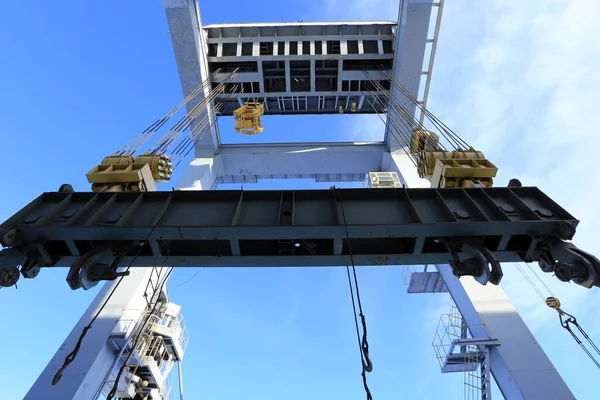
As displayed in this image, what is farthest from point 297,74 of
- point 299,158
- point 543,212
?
point 543,212

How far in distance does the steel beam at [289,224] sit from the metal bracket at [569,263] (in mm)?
158

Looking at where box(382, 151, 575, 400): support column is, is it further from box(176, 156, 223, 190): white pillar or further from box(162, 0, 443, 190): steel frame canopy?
box(176, 156, 223, 190): white pillar

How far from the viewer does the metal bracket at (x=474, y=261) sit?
4.95 m

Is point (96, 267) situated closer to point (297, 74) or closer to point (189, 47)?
point (189, 47)

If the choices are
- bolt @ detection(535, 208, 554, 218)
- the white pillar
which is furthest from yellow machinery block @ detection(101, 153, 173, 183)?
bolt @ detection(535, 208, 554, 218)

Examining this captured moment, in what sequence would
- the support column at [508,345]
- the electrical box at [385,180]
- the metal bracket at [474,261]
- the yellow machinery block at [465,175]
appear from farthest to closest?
the electrical box at [385,180] → the yellow machinery block at [465,175] → the support column at [508,345] → the metal bracket at [474,261]

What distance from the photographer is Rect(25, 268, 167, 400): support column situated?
6770 millimetres

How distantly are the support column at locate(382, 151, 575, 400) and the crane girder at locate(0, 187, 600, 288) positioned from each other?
109 inches

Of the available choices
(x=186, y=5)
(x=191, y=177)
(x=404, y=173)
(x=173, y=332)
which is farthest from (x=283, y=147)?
(x=173, y=332)

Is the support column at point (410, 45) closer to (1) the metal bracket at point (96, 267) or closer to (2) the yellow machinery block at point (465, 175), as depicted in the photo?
(2) the yellow machinery block at point (465, 175)

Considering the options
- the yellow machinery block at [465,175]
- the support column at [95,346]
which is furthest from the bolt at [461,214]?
the support column at [95,346]

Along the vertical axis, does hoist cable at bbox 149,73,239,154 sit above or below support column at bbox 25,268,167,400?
above

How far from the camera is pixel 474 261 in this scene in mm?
5238

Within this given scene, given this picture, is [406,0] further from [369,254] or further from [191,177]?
[369,254]
